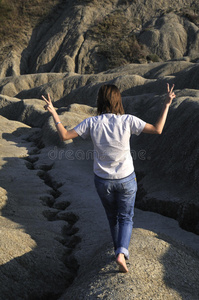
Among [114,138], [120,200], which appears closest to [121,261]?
[120,200]

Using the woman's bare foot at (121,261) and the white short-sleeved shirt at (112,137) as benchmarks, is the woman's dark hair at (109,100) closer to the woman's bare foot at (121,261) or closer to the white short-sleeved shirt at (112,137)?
the white short-sleeved shirt at (112,137)

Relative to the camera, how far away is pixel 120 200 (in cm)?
280

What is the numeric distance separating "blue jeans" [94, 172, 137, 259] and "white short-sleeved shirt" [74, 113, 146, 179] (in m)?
0.06

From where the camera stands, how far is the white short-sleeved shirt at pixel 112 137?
2738 millimetres

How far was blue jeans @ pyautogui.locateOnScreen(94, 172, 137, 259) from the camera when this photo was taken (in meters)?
2.75

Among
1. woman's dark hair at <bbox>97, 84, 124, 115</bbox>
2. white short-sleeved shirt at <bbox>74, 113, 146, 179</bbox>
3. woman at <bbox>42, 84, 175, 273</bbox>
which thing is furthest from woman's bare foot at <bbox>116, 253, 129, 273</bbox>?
woman's dark hair at <bbox>97, 84, 124, 115</bbox>

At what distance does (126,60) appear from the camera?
1194 inches

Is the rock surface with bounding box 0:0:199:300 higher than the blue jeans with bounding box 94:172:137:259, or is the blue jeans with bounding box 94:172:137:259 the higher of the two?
the blue jeans with bounding box 94:172:137:259

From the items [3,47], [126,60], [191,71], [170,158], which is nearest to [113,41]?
[126,60]

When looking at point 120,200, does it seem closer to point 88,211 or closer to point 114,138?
point 114,138

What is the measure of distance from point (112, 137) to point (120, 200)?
0.52m

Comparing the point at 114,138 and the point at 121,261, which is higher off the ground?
the point at 114,138

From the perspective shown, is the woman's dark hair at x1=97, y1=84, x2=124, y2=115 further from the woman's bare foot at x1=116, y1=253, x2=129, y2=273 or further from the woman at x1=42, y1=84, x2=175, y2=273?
the woman's bare foot at x1=116, y1=253, x2=129, y2=273

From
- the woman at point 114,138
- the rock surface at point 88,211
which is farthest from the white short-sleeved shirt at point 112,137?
the rock surface at point 88,211
